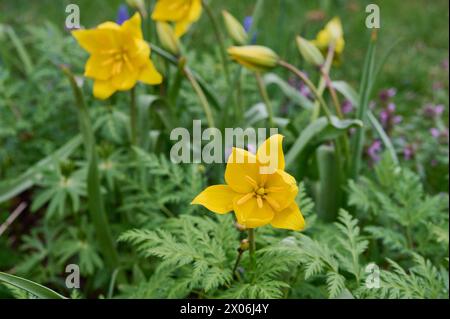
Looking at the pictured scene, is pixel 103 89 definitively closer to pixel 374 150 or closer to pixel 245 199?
pixel 245 199

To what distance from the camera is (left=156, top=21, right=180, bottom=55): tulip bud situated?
5.30ft

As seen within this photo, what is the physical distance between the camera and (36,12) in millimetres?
3135

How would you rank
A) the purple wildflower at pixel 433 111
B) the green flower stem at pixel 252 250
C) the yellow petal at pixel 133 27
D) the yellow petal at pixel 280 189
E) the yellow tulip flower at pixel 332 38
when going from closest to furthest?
the yellow petal at pixel 280 189
the green flower stem at pixel 252 250
the yellow petal at pixel 133 27
the yellow tulip flower at pixel 332 38
the purple wildflower at pixel 433 111

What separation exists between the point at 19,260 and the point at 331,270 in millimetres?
1002

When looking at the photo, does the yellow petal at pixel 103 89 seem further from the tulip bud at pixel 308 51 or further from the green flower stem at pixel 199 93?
the tulip bud at pixel 308 51

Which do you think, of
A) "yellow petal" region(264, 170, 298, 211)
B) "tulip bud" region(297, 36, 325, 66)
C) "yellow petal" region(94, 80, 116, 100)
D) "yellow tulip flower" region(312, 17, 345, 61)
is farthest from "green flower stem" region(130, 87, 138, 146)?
"yellow petal" region(264, 170, 298, 211)

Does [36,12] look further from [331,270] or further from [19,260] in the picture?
[331,270]

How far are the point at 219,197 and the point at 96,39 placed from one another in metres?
0.62

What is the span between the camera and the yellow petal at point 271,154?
1.01 m

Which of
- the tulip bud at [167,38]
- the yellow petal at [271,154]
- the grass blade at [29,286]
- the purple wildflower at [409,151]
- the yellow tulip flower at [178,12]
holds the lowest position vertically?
the grass blade at [29,286]

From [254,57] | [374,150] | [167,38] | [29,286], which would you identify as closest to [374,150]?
[374,150]

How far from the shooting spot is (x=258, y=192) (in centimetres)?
105

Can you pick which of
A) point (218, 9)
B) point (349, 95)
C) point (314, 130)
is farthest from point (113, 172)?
point (218, 9)

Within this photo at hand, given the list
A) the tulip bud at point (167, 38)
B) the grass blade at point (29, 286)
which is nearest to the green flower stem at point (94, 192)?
the tulip bud at point (167, 38)
